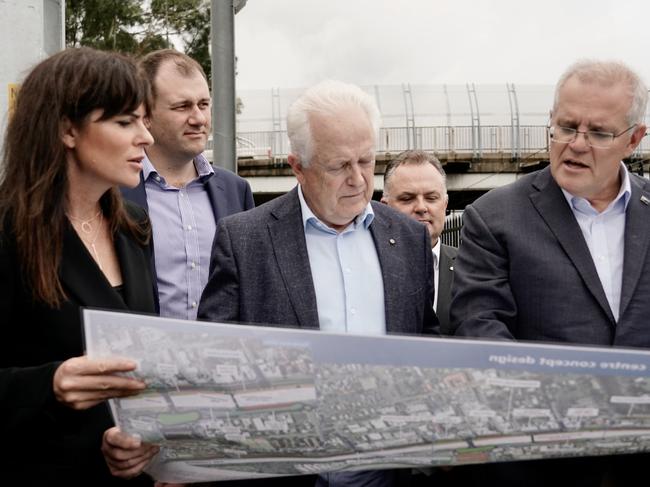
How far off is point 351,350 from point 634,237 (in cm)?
117

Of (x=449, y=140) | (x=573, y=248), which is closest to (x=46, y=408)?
(x=573, y=248)

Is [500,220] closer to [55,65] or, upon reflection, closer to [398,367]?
[398,367]

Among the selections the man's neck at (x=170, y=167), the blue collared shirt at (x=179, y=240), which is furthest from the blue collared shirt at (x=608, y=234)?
the man's neck at (x=170, y=167)

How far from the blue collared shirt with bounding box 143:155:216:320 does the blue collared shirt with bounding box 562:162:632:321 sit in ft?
5.42

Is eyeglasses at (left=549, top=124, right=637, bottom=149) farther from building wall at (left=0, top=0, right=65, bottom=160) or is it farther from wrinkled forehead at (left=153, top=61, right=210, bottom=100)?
building wall at (left=0, top=0, right=65, bottom=160)

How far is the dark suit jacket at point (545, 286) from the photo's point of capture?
2.39 meters

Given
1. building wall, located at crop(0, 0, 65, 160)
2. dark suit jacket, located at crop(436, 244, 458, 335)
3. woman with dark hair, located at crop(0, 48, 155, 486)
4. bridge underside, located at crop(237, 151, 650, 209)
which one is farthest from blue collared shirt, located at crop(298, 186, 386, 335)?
bridge underside, located at crop(237, 151, 650, 209)

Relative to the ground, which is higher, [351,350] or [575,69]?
[575,69]

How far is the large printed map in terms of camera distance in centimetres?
179

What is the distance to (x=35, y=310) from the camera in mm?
2127

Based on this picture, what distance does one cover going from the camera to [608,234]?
8.44 ft

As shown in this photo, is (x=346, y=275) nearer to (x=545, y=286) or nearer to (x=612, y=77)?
(x=545, y=286)

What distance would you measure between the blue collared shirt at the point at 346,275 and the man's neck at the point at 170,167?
125 cm

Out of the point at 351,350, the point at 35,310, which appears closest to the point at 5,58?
the point at 35,310
